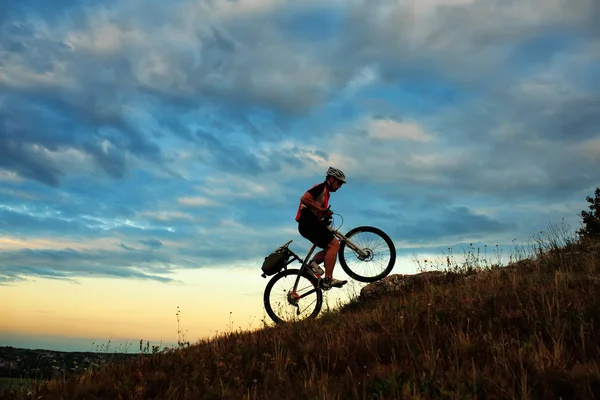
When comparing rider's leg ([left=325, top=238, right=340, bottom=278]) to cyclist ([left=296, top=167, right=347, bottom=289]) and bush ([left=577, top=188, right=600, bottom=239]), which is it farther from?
bush ([left=577, top=188, right=600, bottom=239])

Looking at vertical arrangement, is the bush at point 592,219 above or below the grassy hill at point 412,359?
above

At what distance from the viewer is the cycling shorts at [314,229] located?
11.8 m

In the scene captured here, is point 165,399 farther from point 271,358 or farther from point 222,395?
point 271,358

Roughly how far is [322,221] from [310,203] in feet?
1.83

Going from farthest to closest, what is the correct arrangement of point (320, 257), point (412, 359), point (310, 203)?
point (320, 257) → point (310, 203) → point (412, 359)

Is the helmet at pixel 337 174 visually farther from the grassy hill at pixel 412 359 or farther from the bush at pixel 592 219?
the bush at pixel 592 219

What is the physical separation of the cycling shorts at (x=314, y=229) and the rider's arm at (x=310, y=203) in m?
0.27

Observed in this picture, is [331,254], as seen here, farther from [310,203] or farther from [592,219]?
[592,219]

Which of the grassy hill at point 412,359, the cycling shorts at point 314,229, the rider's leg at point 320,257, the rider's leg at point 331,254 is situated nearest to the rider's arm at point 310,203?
the cycling shorts at point 314,229

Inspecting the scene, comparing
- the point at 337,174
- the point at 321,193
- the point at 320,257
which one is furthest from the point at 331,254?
the point at 337,174

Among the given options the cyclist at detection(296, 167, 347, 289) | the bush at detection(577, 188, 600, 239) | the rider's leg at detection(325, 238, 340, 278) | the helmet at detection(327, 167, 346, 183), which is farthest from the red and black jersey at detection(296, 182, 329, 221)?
the bush at detection(577, 188, 600, 239)

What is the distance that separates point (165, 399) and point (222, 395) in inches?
34.2

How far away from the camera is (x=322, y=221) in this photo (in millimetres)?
11820

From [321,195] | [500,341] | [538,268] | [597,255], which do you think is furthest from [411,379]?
[597,255]
